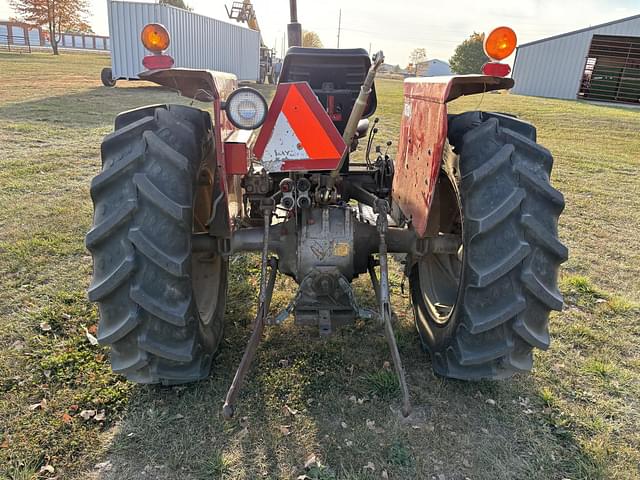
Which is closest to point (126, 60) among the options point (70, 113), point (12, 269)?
point (70, 113)

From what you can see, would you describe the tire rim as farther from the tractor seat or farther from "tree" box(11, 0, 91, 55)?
"tree" box(11, 0, 91, 55)

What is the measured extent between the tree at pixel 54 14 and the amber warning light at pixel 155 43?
46.6 metres

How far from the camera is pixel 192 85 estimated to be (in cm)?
283

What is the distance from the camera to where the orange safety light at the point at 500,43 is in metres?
2.45

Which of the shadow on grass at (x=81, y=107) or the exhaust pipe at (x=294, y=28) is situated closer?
the exhaust pipe at (x=294, y=28)

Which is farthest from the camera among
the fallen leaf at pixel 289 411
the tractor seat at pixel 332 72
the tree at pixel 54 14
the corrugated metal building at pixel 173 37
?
the tree at pixel 54 14

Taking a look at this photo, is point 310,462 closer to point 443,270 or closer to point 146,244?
point 146,244

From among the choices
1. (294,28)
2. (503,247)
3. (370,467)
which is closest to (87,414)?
(370,467)

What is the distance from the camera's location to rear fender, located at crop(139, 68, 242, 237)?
2340mm

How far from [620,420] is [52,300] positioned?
12.7 feet

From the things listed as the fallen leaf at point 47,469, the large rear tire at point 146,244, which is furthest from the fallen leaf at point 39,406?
the large rear tire at point 146,244

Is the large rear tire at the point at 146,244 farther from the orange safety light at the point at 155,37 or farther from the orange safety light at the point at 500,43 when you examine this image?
the orange safety light at the point at 500,43

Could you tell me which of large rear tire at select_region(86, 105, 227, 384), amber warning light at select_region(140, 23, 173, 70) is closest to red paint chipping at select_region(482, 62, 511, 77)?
large rear tire at select_region(86, 105, 227, 384)

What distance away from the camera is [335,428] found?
8.39 feet
